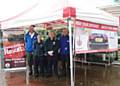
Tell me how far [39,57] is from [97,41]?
387 centimetres

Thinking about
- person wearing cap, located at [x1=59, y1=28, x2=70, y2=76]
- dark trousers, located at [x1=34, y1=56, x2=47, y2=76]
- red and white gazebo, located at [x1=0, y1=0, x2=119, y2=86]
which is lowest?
dark trousers, located at [x1=34, y1=56, x2=47, y2=76]

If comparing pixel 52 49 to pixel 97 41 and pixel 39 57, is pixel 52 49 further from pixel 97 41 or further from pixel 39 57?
pixel 97 41

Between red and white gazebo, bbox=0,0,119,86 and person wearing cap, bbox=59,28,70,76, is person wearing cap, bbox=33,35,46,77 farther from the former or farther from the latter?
red and white gazebo, bbox=0,0,119,86

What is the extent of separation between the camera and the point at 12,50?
10.8 metres

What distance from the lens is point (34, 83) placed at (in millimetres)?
11781

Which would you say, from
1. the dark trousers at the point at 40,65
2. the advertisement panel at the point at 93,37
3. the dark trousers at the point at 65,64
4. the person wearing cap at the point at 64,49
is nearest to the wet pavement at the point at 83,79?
the dark trousers at the point at 65,64

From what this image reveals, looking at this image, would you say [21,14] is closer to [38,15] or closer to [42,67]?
[38,15]

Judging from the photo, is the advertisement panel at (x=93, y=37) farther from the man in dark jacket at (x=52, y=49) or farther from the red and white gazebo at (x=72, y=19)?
the man in dark jacket at (x=52, y=49)

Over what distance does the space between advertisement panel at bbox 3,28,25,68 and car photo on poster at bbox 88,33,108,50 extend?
8.75 feet

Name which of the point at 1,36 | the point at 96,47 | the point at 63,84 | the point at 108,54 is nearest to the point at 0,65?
the point at 1,36

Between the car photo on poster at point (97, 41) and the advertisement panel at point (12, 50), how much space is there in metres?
2.67

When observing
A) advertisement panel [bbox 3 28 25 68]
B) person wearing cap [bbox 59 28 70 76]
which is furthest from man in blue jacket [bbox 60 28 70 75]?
advertisement panel [bbox 3 28 25 68]

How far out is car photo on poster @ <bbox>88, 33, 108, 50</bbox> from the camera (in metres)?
9.46

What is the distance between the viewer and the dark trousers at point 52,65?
12852 mm
